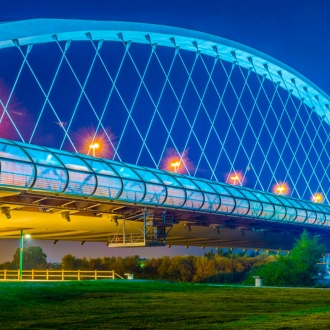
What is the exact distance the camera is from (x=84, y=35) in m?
40.7

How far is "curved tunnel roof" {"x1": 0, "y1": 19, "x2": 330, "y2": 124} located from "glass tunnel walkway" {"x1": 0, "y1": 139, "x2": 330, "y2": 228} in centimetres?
737

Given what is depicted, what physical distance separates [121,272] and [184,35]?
3982 cm

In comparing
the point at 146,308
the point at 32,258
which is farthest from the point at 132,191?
the point at 32,258

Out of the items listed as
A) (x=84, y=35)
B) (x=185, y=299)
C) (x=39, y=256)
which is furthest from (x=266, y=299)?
(x=39, y=256)

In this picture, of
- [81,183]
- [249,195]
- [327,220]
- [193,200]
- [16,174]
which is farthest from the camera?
[327,220]

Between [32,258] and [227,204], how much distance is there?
56.6m

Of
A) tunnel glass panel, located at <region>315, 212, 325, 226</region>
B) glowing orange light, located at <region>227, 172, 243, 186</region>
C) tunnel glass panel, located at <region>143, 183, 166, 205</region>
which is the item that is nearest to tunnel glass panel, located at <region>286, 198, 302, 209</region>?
tunnel glass panel, located at <region>315, 212, 325, 226</region>

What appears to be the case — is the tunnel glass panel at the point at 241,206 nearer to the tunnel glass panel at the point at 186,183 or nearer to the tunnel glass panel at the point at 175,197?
the tunnel glass panel at the point at 186,183

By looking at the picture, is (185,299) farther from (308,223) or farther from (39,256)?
(39,256)

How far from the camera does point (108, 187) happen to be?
1304 inches

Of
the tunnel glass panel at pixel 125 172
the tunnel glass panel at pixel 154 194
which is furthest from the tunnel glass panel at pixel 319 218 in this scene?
the tunnel glass panel at pixel 125 172

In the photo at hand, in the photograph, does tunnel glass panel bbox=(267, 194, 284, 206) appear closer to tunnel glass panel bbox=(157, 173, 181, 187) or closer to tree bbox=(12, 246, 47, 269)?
tunnel glass panel bbox=(157, 173, 181, 187)

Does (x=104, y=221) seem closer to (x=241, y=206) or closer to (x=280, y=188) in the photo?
(x=241, y=206)

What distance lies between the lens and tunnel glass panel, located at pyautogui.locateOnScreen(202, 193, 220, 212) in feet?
132
